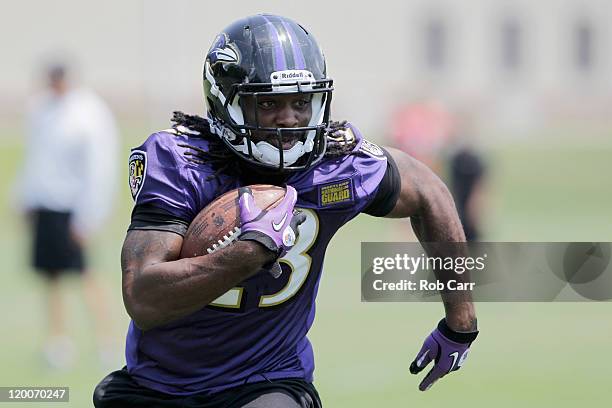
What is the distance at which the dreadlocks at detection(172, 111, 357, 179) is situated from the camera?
3982 mm

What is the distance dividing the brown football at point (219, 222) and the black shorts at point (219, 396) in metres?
0.57

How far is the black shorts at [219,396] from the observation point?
3939 mm

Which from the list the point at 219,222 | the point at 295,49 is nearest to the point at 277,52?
the point at 295,49

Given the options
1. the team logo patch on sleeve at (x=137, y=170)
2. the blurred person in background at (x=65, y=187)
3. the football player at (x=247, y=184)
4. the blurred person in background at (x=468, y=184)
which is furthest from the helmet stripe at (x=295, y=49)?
the blurred person in background at (x=468, y=184)

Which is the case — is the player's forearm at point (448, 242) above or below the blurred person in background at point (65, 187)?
above

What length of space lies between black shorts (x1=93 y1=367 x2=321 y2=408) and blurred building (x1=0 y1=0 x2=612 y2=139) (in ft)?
106

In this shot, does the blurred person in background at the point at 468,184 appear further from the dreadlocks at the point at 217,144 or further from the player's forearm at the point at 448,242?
the dreadlocks at the point at 217,144

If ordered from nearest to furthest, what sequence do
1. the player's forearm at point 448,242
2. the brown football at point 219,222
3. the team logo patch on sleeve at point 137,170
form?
1. the brown football at point 219,222
2. the team logo patch on sleeve at point 137,170
3. the player's forearm at point 448,242

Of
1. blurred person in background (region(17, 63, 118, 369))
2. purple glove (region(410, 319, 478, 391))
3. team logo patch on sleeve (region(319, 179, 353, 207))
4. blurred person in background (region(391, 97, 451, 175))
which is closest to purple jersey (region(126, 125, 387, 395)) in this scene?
team logo patch on sleeve (region(319, 179, 353, 207))

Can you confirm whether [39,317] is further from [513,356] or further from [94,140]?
[513,356]

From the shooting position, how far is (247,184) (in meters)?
4.03

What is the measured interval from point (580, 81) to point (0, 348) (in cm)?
4630

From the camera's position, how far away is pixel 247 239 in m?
3.48

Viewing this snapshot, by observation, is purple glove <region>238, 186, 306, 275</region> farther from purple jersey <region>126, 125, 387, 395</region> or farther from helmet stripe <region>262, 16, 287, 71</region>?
helmet stripe <region>262, 16, 287, 71</region>
